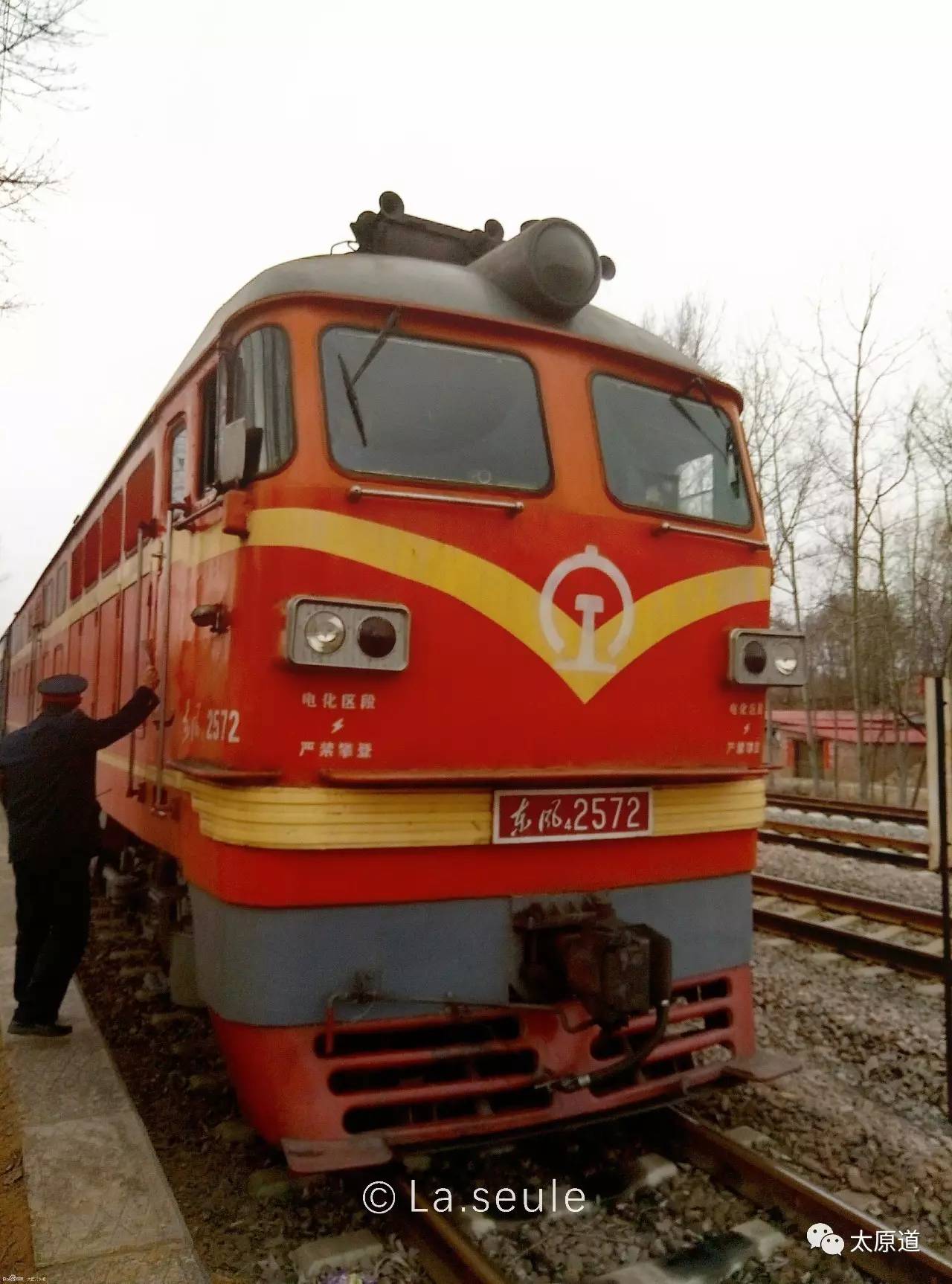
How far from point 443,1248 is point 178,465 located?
3422mm

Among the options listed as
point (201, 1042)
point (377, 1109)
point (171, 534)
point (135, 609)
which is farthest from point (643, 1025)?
point (135, 609)

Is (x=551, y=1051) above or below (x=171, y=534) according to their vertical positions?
below

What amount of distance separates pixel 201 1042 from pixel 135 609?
227 centimetres

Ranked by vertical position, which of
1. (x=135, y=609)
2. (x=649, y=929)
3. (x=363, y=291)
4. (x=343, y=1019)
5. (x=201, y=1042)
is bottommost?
(x=201, y=1042)

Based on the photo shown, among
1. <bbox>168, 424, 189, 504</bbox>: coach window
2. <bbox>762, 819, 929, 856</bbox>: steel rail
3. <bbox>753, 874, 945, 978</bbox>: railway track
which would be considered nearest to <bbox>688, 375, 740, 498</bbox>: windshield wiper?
<bbox>168, 424, 189, 504</bbox>: coach window

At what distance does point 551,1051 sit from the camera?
11.7 feet

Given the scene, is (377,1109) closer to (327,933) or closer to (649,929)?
(327,933)

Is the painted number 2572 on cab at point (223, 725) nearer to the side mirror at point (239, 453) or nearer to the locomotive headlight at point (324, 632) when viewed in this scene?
the locomotive headlight at point (324, 632)

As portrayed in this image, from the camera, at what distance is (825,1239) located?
3123mm

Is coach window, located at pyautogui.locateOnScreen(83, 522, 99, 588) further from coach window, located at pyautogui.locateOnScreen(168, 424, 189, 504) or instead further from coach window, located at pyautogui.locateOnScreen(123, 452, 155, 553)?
coach window, located at pyautogui.locateOnScreen(168, 424, 189, 504)

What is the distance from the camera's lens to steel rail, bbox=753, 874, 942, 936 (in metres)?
7.16

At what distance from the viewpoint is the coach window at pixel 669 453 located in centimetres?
406

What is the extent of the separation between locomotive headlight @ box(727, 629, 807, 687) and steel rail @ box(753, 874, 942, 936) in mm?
3889
